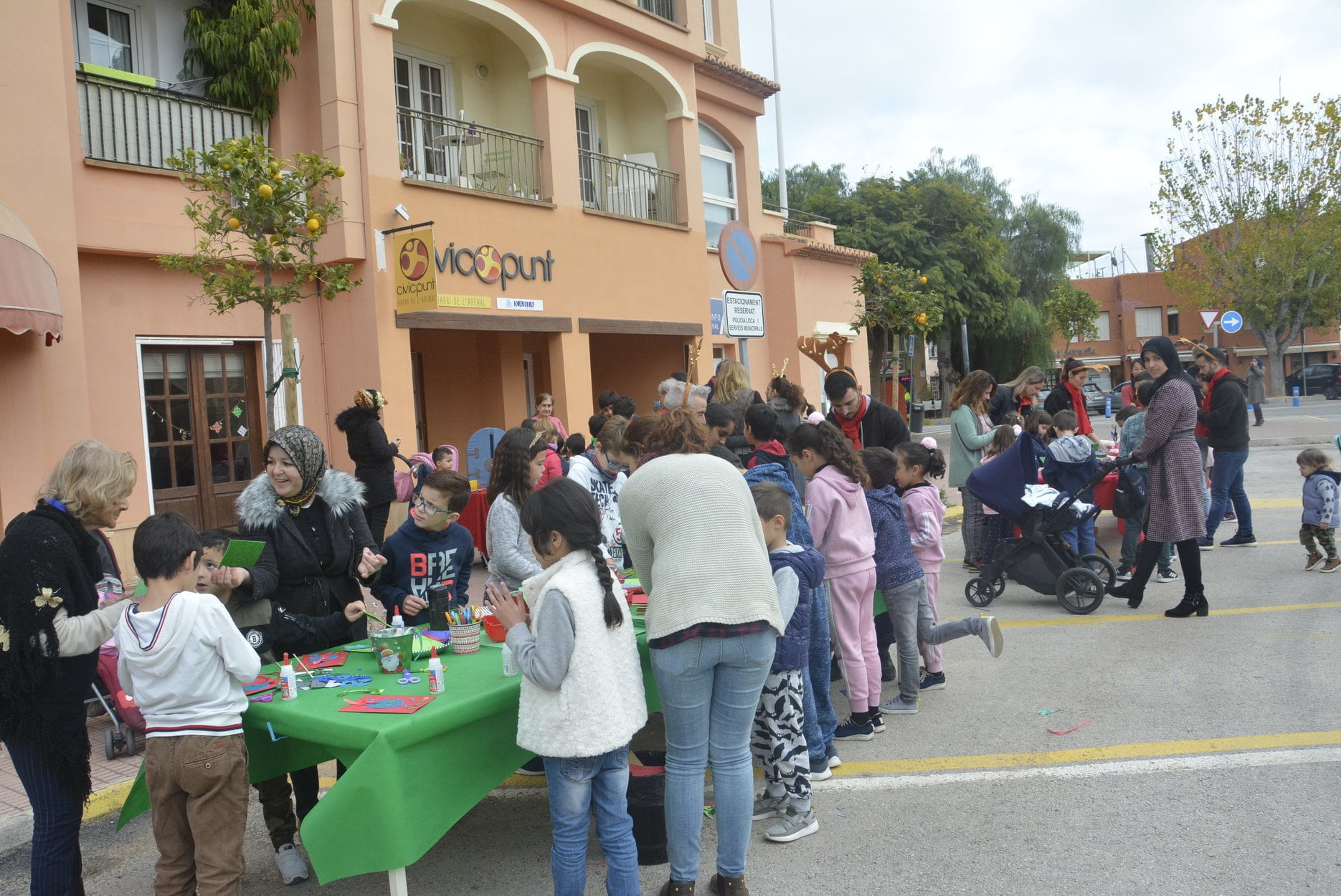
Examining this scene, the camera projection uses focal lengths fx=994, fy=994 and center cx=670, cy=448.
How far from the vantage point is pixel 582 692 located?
335cm

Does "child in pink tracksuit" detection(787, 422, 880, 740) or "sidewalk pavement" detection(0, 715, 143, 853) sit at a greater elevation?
"child in pink tracksuit" detection(787, 422, 880, 740)

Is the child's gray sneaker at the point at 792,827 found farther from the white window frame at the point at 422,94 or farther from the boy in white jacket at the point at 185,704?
the white window frame at the point at 422,94

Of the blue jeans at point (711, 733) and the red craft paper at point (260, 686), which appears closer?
the blue jeans at point (711, 733)

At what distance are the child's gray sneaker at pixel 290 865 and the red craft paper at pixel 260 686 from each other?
0.74 meters

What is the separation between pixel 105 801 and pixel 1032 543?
666cm

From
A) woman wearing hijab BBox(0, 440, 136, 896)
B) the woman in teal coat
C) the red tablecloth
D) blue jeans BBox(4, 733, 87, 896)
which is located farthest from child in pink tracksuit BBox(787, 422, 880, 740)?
the red tablecloth

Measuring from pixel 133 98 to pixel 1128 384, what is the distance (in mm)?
13676

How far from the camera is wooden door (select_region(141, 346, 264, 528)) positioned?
1086 centimetres

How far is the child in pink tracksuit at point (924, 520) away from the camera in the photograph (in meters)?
6.05

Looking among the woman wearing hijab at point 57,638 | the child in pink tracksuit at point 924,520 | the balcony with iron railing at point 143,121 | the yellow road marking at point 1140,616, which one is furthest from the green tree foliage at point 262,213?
the yellow road marking at point 1140,616

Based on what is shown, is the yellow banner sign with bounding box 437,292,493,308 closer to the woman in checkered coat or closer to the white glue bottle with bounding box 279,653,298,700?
the woman in checkered coat

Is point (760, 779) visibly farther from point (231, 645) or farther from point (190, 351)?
point (190, 351)

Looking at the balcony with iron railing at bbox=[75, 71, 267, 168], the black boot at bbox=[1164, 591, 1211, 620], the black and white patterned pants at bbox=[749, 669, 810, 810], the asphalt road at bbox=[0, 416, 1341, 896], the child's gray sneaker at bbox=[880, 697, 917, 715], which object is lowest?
the asphalt road at bbox=[0, 416, 1341, 896]

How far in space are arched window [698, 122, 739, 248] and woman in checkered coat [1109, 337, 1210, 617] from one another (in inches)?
513
